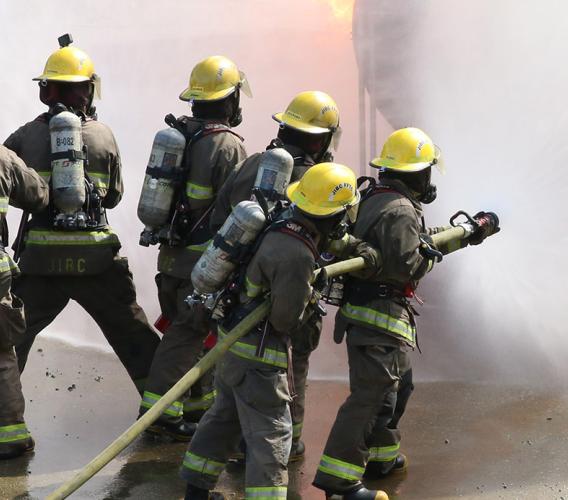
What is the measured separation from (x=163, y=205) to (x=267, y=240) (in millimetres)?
1463

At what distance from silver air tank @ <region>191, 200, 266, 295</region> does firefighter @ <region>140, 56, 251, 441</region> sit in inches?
46.0

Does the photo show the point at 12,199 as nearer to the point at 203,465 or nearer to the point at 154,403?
the point at 154,403

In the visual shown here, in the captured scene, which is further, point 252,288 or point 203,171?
point 203,171

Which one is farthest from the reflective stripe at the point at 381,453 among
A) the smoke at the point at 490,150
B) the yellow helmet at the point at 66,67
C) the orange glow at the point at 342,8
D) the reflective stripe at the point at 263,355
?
the orange glow at the point at 342,8

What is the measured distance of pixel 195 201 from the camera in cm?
579

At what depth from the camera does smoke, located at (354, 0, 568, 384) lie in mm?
7234

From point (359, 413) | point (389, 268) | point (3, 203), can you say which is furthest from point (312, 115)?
point (3, 203)

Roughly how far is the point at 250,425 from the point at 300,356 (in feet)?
3.33

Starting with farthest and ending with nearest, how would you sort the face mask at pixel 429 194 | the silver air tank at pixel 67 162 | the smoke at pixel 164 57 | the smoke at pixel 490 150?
the smoke at pixel 164 57 → the smoke at pixel 490 150 → the silver air tank at pixel 67 162 → the face mask at pixel 429 194

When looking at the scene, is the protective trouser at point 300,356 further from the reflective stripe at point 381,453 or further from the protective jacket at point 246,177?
the protective jacket at point 246,177

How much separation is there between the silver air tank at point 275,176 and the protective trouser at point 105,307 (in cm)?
145

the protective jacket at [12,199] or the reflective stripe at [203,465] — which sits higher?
the protective jacket at [12,199]

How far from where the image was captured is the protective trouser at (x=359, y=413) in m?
4.96

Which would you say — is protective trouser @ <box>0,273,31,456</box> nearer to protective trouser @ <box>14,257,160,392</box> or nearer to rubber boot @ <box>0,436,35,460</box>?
rubber boot @ <box>0,436,35,460</box>
